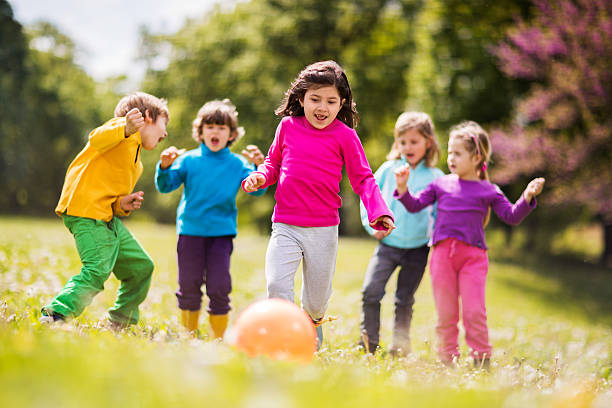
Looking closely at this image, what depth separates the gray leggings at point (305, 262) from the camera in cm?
438

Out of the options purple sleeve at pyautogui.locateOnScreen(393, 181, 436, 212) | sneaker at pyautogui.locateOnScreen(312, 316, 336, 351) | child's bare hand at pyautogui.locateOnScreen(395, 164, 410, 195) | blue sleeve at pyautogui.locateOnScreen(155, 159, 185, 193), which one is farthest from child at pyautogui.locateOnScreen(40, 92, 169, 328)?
purple sleeve at pyautogui.locateOnScreen(393, 181, 436, 212)

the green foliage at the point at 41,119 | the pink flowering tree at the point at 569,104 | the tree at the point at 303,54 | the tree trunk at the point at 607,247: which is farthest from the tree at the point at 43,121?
the tree trunk at the point at 607,247

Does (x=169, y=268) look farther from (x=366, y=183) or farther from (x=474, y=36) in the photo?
(x=474, y=36)

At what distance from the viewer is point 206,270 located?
18.6ft

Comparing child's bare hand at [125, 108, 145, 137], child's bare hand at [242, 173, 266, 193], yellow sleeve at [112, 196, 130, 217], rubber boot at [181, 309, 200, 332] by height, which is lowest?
rubber boot at [181, 309, 200, 332]

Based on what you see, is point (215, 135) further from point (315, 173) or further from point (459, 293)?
point (459, 293)

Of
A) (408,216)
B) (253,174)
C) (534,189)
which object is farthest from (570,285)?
(253,174)

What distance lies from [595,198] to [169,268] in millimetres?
9086

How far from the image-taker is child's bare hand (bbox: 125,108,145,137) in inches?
178

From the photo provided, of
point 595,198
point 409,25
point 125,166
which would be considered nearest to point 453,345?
point 125,166

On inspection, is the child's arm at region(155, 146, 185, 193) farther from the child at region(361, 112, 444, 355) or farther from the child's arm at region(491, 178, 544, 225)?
the child's arm at region(491, 178, 544, 225)

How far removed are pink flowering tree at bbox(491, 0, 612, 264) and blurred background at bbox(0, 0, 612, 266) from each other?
32mm

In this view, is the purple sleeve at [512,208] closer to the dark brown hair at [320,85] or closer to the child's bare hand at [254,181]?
the dark brown hair at [320,85]

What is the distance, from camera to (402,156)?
6152 millimetres
